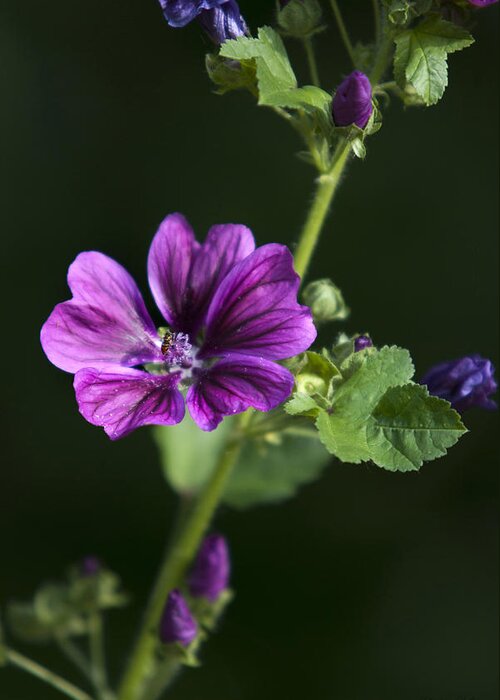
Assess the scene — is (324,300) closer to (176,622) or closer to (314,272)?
(176,622)

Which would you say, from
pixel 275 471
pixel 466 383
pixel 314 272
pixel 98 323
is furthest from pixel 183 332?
pixel 314 272

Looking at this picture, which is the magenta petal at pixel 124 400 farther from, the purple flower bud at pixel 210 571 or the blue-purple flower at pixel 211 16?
the blue-purple flower at pixel 211 16

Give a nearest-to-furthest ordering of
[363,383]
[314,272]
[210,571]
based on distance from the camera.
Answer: [363,383], [210,571], [314,272]

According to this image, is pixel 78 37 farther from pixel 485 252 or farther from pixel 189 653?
pixel 189 653

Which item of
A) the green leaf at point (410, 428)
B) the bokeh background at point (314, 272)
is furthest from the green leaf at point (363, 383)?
the bokeh background at point (314, 272)

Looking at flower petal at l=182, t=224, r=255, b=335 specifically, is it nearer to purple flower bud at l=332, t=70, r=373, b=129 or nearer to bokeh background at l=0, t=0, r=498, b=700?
purple flower bud at l=332, t=70, r=373, b=129

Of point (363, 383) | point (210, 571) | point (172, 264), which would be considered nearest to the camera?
point (363, 383)
